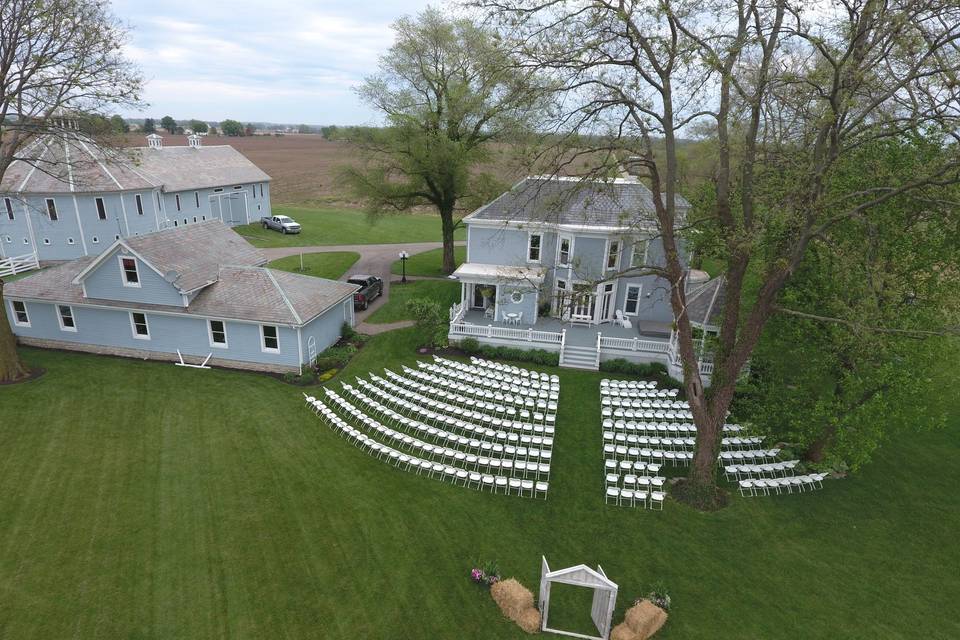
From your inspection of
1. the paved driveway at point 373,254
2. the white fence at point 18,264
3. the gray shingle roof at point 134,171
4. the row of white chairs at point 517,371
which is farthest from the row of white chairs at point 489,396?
the white fence at point 18,264

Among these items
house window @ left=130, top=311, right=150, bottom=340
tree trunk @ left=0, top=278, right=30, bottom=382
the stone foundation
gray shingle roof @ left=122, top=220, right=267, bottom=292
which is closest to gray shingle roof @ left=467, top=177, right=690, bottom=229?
the stone foundation

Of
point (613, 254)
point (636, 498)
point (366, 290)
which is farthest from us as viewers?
point (366, 290)

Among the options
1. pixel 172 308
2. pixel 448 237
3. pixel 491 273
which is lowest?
pixel 172 308

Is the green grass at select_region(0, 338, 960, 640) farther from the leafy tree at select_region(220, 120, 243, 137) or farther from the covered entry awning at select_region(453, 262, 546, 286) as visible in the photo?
the leafy tree at select_region(220, 120, 243, 137)

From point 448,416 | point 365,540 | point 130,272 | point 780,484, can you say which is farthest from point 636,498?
point 130,272

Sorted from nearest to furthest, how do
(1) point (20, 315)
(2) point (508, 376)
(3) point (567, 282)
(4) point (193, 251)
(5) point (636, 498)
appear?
(5) point (636, 498) → (2) point (508, 376) → (1) point (20, 315) → (4) point (193, 251) → (3) point (567, 282)

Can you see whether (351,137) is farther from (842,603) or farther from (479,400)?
(842,603)

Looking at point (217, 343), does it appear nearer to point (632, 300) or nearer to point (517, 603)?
point (517, 603)

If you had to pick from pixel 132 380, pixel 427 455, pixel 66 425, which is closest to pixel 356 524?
pixel 427 455
